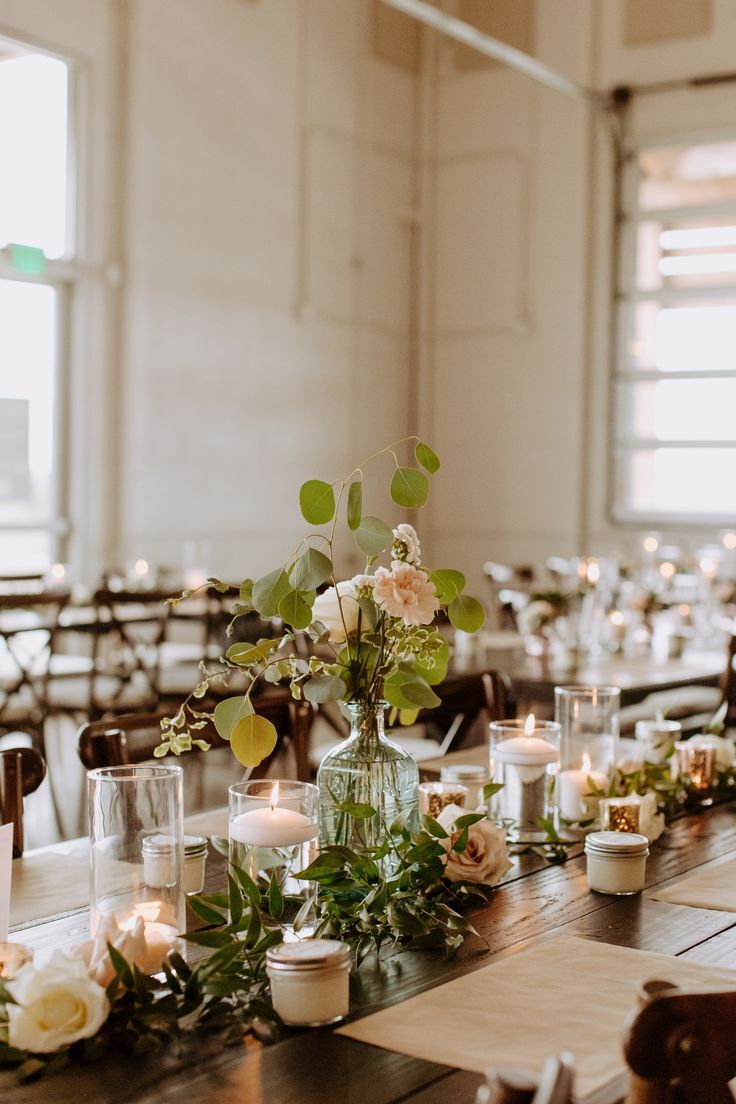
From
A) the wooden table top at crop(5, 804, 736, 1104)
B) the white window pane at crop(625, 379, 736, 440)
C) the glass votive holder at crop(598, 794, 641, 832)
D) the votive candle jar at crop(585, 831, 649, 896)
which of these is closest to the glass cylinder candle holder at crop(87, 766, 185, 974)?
the wooden table top at crop(5, 804, 736, 1104)

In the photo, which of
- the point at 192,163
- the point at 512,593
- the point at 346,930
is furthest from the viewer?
the point at 192,163

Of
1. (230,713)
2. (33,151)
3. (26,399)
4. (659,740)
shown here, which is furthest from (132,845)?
(33,151)

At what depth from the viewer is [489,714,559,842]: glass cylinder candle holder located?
2.17 m

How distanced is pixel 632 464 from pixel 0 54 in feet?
16.8

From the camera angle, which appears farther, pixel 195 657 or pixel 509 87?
pixel 509 87

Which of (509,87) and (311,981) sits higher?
(509,87)

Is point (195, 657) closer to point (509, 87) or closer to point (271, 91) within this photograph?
point (271, 91)

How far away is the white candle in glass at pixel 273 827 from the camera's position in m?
1.62

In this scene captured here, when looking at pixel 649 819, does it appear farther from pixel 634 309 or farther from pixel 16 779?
pixel 634 309

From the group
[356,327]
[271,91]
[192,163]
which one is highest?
[271,91]

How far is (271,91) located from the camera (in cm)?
938

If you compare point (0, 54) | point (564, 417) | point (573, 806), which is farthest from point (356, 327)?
point (573, 806)

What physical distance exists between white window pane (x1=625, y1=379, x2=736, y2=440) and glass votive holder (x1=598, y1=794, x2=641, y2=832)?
8.14 metres

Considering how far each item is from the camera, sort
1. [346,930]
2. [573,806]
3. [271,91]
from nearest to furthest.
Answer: [346,930] < [573,806] < [271,91]
